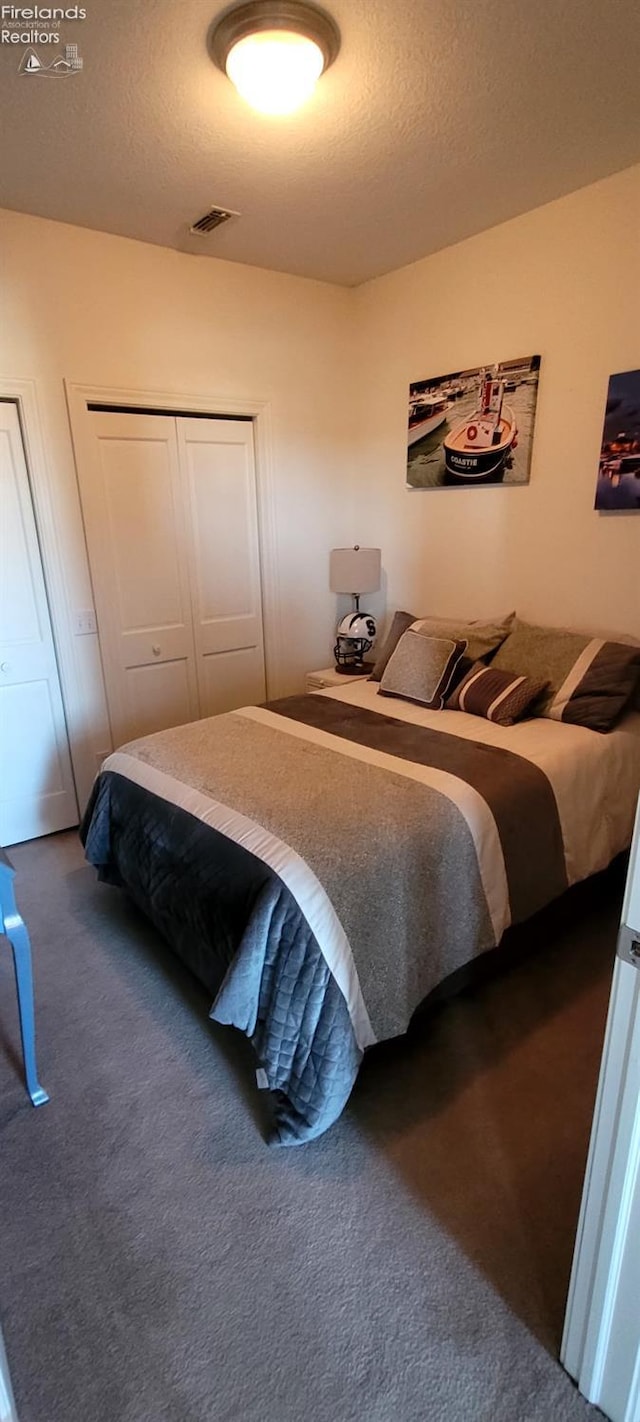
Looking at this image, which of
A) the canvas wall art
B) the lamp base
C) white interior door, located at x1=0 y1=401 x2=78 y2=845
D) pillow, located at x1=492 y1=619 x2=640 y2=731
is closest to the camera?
pillow, located at x1=492 y1=619 x2=640 y2=731

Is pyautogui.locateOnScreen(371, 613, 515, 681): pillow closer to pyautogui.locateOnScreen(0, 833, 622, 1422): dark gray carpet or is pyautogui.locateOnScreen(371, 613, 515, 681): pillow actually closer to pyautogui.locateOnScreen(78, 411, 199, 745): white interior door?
pyautogui.locateOnScreen(78, 411, 199, 745): white interior door

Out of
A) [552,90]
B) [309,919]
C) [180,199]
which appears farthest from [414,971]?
[180,199]

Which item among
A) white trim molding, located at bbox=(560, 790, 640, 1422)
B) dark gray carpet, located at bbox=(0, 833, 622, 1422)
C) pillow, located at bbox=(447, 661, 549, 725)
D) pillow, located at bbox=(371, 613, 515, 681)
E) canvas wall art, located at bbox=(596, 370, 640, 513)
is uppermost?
canvas wall art, located at bbox=(596, 370, 640, 513)

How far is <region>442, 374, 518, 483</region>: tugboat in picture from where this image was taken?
305 centimetres

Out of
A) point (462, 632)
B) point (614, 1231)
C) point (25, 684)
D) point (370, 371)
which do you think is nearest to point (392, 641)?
point (462, 632)

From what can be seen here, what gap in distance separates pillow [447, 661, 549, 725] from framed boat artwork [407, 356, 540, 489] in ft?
3.25

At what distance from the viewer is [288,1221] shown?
4.69ft

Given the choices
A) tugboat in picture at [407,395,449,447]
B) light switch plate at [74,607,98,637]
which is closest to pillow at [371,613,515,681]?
tugboat in picture at [407,395,449,447]

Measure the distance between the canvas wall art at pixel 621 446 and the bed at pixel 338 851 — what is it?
90 cm

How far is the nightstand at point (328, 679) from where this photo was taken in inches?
137

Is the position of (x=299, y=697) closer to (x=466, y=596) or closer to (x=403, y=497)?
(x=466, y=596)

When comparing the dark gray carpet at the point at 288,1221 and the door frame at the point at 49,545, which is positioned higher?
the door frame at the point at 49,545

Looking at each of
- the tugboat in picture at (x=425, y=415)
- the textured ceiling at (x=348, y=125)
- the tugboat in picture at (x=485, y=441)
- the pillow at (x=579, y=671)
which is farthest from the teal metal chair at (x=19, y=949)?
the tugboat in picture at (x=425, y=415)

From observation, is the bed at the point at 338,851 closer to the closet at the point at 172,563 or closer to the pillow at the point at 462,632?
the pillow at the point at 462,632
